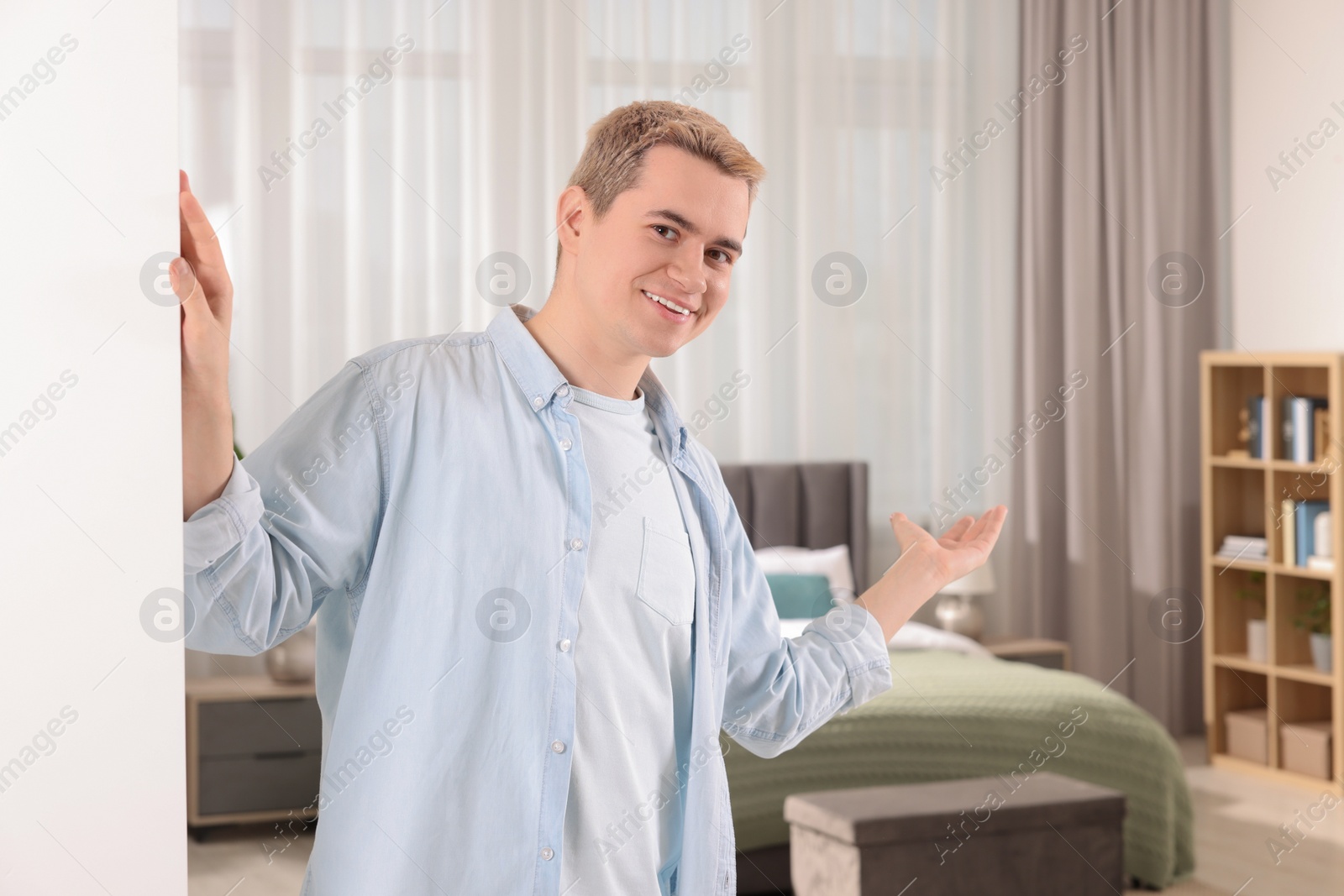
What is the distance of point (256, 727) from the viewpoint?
374cm

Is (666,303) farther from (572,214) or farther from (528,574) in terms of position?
(528,574)

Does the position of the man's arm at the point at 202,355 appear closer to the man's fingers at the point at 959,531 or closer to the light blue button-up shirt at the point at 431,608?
the light blue button-up shirt at the point at 431,608

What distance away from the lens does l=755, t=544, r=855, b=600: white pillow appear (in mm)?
4426

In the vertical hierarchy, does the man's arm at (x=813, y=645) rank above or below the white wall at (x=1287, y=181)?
below

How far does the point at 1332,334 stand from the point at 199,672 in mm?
4251

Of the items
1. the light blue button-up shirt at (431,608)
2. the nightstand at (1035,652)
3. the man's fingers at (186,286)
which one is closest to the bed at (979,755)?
the nightstand at (1035,652)

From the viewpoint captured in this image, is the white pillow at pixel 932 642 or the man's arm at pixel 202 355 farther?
the white pillow at pixel 932 642

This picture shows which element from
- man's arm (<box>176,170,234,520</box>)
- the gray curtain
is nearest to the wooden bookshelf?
the gray curtain

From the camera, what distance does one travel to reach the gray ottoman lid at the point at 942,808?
259cm

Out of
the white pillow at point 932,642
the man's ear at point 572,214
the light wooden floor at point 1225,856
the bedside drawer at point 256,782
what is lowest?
the light wooden floor at point 1225,856

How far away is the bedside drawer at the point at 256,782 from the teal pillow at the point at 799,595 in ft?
5.05

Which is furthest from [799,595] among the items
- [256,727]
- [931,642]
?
[256,727]

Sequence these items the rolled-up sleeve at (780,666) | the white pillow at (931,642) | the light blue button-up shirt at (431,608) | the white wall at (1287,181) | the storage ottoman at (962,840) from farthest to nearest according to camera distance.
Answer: the white wall at (1287,181) < the white pillow at (931,642) < the storage ottoman at (962,840) < the rolled-up sleeve at (780,666) < the light blue button-up shirt at (431,608)

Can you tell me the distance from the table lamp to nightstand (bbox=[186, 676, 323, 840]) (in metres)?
2.33
